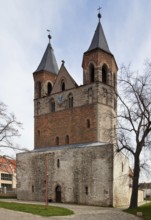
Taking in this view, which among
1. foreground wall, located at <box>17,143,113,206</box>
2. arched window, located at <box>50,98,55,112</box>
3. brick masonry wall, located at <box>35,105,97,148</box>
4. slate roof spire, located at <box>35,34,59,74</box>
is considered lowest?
foreground wall, located at <box>17,143,113,206</box>

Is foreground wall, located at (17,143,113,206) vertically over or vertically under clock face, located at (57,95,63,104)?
under

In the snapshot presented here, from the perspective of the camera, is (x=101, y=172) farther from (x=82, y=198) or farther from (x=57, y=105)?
(x=57, y=105)

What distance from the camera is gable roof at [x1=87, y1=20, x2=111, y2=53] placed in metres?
37.6

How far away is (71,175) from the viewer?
33.8 m

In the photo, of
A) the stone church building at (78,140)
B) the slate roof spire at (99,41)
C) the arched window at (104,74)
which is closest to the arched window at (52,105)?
the stone church building at (78,140)

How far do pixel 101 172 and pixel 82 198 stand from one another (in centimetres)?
341

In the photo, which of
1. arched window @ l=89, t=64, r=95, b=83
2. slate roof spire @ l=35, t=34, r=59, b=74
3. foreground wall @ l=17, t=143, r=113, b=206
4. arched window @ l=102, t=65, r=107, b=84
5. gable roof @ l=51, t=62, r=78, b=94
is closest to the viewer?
foreground wall @ l=17, t=143, r=113, b=206

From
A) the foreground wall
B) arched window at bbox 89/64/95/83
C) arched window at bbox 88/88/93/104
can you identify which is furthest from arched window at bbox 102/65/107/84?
the foreground wall

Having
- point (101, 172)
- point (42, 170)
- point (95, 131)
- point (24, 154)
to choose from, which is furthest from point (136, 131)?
point (24, 154)

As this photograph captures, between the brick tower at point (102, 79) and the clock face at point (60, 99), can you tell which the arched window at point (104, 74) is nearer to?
the brick tower at point (102, 79)

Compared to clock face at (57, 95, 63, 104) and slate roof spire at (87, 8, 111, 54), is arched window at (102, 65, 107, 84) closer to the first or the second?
slate roof spire at (87, 8, 111, 54)

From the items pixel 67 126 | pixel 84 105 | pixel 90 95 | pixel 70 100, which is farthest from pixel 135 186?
pixel 70 100

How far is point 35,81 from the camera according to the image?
44.1m

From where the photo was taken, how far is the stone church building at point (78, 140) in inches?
1241
